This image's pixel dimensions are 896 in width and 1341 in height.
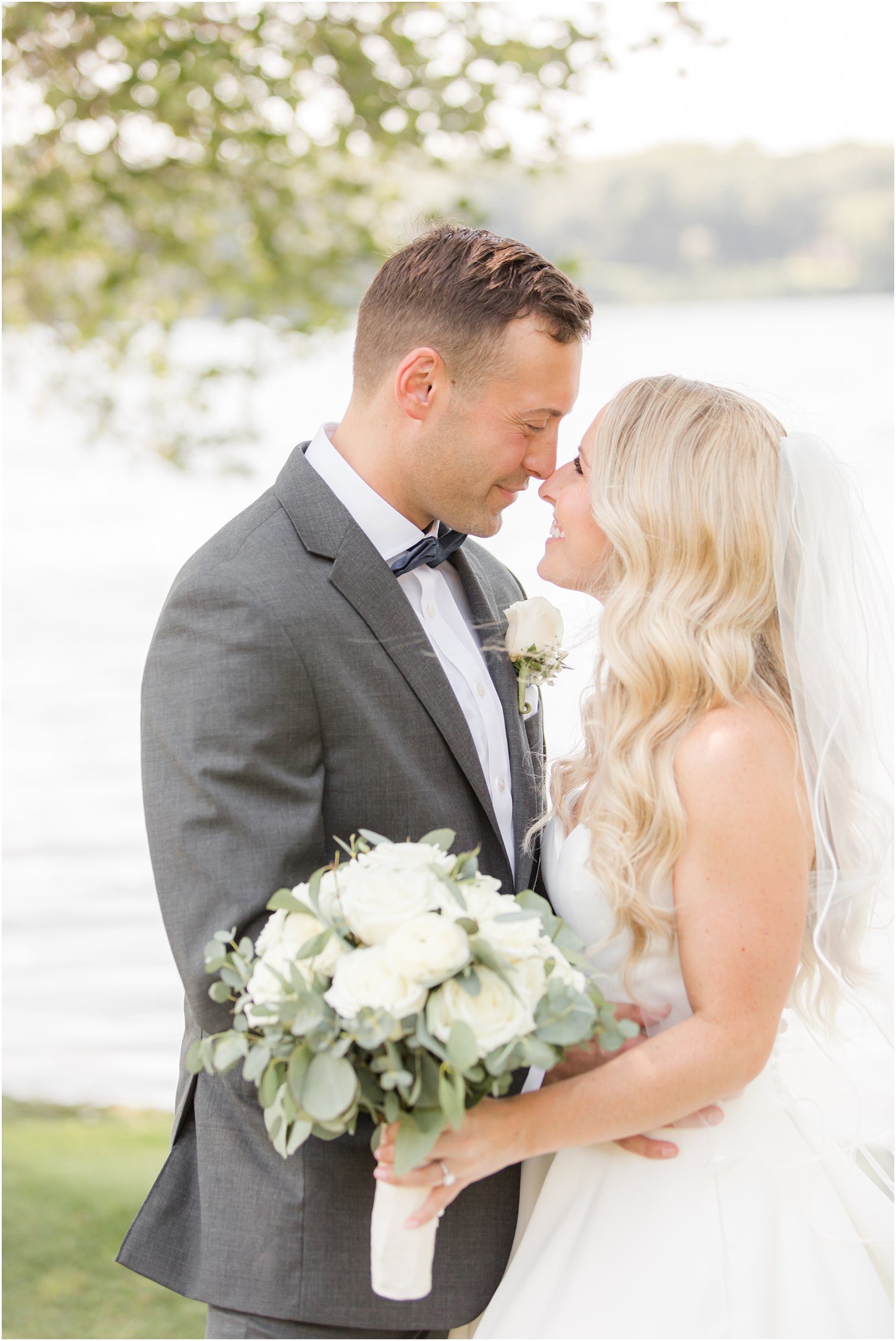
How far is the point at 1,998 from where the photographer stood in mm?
8883

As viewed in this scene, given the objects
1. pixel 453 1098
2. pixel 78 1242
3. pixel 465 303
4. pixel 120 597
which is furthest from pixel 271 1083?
pixel 120 597

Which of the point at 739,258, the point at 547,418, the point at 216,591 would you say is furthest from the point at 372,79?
the point at 739,258

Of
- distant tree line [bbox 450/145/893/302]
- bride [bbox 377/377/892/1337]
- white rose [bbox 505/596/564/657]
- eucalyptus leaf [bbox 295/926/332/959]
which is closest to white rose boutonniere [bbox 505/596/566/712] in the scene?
white rose [bbox 505/596/564/657]

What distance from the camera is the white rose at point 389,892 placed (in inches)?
72.9

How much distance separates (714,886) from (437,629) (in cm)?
88

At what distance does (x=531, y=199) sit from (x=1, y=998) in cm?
1000

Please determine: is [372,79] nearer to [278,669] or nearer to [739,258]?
[278,669]

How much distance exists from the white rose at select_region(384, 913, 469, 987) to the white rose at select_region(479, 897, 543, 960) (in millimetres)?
51

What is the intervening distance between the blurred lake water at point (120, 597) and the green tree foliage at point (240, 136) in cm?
54

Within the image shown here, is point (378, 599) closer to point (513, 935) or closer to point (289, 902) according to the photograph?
point (289, 902)

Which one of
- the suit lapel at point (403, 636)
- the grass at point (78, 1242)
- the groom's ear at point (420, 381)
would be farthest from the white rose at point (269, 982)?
the grass at point (78, 1242)

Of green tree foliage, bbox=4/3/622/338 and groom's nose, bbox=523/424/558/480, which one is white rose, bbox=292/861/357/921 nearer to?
groom's nose, bbox=523/424/558/480

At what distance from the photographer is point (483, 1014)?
1811mm

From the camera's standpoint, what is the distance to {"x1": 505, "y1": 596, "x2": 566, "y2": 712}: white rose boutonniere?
111 inches
